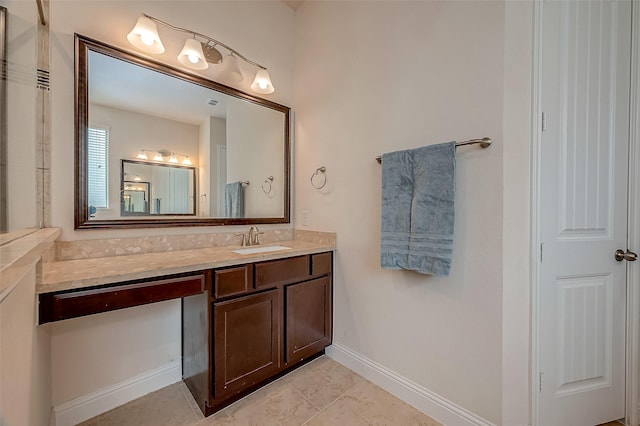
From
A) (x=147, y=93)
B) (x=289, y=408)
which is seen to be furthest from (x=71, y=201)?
(x=289, y=408)

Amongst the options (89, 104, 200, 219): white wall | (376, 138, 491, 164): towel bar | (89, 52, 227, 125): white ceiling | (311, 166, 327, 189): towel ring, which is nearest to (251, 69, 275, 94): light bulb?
(89, 52, 227, 125): white ceiling

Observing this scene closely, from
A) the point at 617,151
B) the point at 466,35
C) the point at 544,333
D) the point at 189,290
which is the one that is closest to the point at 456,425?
the point at 544,333

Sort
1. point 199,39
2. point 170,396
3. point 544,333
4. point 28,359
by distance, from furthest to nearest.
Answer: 1. point 199,39
2. point 170,396
3. point 544,333
4. point 28,359

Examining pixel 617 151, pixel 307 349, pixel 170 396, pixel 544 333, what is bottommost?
pixel 170 396

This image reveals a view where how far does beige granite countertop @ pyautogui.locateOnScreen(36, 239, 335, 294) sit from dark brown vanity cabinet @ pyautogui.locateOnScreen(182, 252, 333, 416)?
0.18 ft

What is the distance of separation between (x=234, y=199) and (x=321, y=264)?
0.86 m

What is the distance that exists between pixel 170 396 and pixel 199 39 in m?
2.40

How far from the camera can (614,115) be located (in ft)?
4.50

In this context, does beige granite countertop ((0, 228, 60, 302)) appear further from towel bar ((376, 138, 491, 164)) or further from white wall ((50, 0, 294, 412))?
towel bar ((376, 138, 491, 164))

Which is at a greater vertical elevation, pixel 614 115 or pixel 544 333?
pixel 614 115

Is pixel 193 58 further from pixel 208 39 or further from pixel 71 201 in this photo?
pixel 71 201

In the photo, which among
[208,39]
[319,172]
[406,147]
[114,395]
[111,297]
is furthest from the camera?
[319,172]

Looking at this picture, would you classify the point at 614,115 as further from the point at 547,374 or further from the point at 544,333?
the point at 547,374

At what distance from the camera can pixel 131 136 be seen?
1596 millimetres
